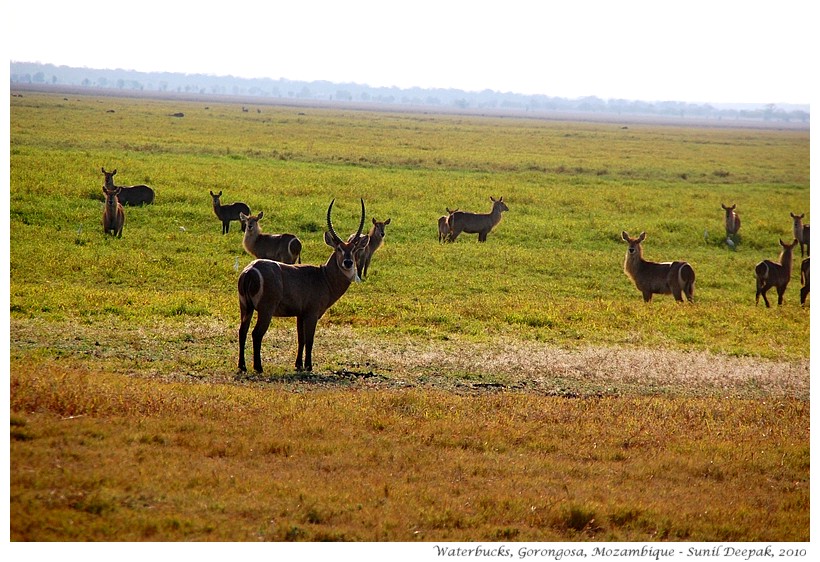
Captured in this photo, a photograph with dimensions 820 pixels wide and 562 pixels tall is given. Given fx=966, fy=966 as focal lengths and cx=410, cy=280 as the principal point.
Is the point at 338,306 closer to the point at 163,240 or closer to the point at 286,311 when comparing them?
the point at 286,311

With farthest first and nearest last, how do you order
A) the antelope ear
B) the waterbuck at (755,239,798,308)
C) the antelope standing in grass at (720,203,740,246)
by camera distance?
the antelope standing in grass at (720,203,740,246), the waterbuck at (755,239,798,308), the antelope ear

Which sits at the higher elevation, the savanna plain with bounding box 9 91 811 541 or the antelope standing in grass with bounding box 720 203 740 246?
the antelope standing in grass with bounding box 720 203 740 246

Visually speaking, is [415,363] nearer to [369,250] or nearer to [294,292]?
[294,292]

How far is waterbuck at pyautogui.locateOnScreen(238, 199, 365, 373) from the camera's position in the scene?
10102 millimetres

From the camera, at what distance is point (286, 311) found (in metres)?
10.4

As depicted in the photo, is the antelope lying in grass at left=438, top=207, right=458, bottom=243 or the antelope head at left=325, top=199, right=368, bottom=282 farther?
the antelope lying in grass at left=438, top=207, right=458, bottom=243

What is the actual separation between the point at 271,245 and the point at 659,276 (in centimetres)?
717

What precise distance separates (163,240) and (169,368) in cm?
1018

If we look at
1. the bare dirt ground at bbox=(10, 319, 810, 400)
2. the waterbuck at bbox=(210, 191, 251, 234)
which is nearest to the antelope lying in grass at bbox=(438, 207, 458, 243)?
the waterbuck at bbox=(210, 191, 251, 234)

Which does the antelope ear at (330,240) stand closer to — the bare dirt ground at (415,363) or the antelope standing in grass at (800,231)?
the bare dirt ground at (415,363)

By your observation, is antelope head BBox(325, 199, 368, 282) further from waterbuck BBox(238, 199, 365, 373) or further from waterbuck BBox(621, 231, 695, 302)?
waterbuck BBox(621, 231, 695, 302)

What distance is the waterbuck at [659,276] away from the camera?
1755cm
